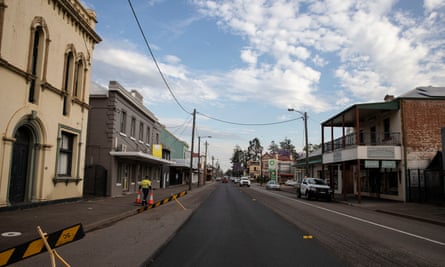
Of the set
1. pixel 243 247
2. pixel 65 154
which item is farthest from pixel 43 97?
pixel 243 247

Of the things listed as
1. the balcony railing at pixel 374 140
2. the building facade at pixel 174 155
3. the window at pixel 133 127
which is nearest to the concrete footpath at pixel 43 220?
the window at pixel 133 127

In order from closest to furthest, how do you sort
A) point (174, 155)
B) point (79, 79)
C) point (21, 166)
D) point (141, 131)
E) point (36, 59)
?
point (21, 166), point (36, 59), point (79, 79), point (141, 131), point (174, 155)

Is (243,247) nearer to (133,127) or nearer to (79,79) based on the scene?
(79,79)

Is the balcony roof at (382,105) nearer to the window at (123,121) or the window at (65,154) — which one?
the window at (123,121)

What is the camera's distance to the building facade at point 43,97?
12633mm

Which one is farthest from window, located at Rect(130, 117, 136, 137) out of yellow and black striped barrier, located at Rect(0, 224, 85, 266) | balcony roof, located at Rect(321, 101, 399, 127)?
yellow and black striped barrier, located at Rect(0, 224, 85, 266)

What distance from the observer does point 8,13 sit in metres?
12.4

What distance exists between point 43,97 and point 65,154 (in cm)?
360

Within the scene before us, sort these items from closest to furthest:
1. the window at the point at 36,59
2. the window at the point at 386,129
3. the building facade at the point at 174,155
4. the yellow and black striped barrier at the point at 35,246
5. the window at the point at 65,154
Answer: the yellow and black striped barrier at the point at 35,246 < the window at the point at 36,59 < the window at the point at 65,154 < the window at the point at 386,129 < the building facade at the point at 174,155

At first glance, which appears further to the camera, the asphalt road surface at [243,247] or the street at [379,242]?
the street at [379,242]

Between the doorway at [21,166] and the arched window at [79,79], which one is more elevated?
the arched window at [79,79]

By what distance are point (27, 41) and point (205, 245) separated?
10.3 m

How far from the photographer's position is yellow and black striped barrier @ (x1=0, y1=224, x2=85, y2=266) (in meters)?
4.18

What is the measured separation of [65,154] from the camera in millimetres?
17500
